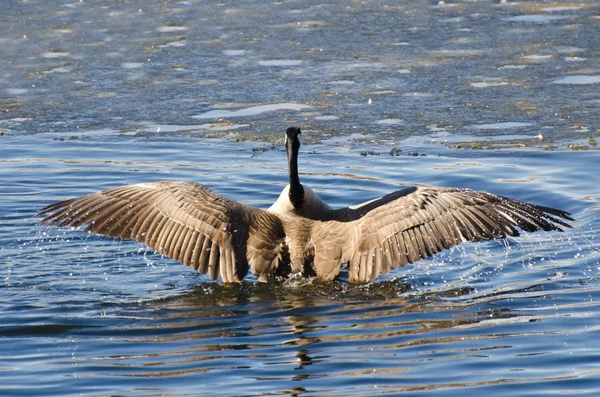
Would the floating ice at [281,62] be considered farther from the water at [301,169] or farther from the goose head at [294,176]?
the goose head at [294,176]

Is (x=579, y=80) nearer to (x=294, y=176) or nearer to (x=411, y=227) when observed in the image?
(x=411, y=227)

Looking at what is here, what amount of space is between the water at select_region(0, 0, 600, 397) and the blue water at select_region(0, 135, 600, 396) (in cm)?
2

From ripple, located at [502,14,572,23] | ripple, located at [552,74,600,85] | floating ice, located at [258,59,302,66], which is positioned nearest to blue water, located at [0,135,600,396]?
ripple, located at [552,74,600,85]

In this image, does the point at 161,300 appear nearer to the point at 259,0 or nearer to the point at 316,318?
the point at 316,318

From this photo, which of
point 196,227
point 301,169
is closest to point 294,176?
point 196,227

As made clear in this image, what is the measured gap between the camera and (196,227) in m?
7.44

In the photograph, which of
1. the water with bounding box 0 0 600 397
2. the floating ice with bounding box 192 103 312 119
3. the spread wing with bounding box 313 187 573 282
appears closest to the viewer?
the water with bounding box 0 0 600 397

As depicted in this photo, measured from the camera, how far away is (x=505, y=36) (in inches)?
531

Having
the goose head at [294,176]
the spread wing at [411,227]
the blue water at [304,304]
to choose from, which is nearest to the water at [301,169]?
the blue water at [304,304]

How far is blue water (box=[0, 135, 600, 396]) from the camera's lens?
5.64m

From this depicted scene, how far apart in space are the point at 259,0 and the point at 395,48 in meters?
3.31

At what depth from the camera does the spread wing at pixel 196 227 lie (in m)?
7.42

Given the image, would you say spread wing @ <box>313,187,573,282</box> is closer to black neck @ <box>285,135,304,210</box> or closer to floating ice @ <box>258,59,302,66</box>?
black neck @ <box>285,135,304,210</box>

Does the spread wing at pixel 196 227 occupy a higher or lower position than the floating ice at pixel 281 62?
lower
